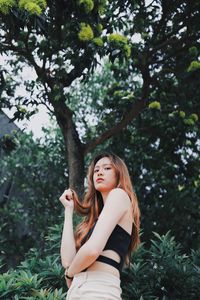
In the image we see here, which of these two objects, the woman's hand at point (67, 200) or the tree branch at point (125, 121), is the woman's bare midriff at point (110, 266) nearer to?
the woman's hand at point (67, 200)

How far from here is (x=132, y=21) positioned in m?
7.60

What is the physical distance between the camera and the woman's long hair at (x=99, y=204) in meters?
2.24

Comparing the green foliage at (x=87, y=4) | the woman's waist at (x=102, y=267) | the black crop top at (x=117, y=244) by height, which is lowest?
the woman's waist at (x=102, y=267)

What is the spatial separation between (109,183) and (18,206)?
860 cm

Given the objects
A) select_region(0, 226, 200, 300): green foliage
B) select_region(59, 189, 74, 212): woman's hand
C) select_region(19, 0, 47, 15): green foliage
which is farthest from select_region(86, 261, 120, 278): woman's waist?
select_region(19, 0, 47, 15): green foliage

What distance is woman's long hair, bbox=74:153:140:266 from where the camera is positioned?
2.24 metres

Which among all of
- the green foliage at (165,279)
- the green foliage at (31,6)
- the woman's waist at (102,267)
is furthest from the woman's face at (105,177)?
the green foliage at (31,6)

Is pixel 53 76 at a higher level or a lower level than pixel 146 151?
higher

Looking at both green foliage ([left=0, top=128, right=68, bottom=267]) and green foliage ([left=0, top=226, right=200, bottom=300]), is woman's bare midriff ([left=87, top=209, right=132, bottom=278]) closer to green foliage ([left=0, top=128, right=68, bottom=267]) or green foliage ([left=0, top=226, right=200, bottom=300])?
green foliage ([left=0, top=226, right=200, bottom=300])

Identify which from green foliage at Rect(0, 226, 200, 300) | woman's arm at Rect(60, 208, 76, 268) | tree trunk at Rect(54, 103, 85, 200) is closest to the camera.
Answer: woman's arm at Rect(60, 208, 76, 268)

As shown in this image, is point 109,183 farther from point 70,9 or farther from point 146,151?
point 146,151

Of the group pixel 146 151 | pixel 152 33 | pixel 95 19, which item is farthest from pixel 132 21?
pixel 146 151

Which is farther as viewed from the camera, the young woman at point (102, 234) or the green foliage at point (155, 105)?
the green foliage at point (155, 105)

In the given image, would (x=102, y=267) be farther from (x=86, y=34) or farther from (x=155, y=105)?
(x=155, y=105)
